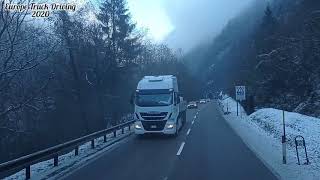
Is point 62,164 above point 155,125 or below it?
below

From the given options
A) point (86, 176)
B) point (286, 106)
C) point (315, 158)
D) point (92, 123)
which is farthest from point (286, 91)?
point (86, 176)

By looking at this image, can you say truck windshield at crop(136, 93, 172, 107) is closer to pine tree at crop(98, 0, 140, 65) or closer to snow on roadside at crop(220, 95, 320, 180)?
snow on roadside at crop(220, 95, 320, 180)

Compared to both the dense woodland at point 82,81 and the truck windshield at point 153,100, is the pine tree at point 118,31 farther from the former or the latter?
the truck windshield at point 153,100

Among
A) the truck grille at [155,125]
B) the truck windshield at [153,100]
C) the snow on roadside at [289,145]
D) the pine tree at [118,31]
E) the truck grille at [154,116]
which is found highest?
the pine tree at [118,31]

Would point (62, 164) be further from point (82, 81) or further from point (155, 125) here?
point (82, 81)

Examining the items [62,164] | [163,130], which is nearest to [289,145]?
[163,130]

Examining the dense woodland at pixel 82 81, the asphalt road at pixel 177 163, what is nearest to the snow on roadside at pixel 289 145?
the asphalt road at pixel 177 163

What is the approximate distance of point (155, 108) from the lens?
27219mm

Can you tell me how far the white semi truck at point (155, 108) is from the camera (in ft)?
88.8

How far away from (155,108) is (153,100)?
1.67ft

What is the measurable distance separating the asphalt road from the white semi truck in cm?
216

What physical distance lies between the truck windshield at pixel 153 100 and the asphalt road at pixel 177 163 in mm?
2961

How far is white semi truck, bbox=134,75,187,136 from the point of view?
88.8 feet

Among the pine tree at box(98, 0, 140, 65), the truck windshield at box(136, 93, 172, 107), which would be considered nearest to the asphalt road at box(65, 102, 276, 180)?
the truck windshield at box(136, 93, 172, 107)
